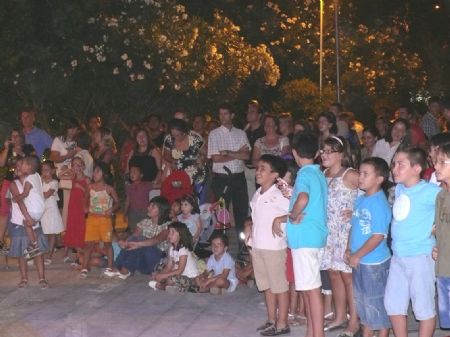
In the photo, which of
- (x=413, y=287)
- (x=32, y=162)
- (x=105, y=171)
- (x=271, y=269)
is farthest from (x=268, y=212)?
(x=105, y=171)

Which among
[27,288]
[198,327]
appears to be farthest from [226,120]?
[198,327]

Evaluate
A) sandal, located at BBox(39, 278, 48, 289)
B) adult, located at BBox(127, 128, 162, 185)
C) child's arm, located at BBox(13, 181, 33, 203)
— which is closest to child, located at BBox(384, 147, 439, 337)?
sandal, located at BBox(39, 278, 48, 289)

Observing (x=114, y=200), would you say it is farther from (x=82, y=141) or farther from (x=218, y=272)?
(x=218, y=272)

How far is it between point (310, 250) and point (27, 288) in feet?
14.6

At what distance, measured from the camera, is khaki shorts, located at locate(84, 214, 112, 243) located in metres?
12.4

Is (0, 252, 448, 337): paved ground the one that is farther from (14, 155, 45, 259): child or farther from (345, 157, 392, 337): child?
(345, 157, 392, 337): child

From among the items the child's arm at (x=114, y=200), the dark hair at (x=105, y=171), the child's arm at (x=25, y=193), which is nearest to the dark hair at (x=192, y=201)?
the child's arm at (x=114, y=200)

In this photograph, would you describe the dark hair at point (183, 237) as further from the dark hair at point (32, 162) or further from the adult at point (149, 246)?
the dark hair at point (32, 162)

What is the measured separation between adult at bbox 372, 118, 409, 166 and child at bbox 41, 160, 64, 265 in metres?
4.31

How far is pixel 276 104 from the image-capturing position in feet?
110

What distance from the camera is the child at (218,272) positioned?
11.0 m

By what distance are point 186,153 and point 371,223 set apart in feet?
18.1

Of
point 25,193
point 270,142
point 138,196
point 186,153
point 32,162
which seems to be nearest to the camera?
point 25,193

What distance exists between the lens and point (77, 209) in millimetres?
12938
